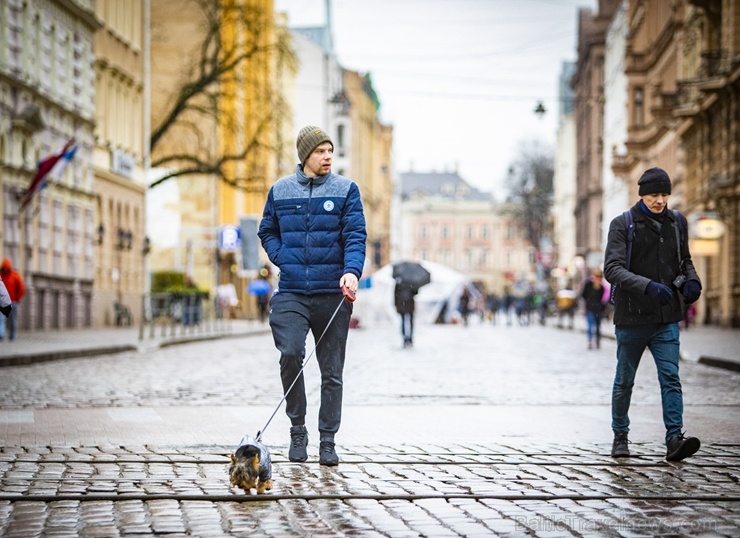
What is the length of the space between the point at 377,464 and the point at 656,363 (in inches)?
77.3

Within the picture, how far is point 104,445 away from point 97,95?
39362 mm

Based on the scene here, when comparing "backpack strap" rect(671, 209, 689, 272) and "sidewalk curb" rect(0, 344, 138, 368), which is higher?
"backpack strap" rect(671, 209, 689, 272)

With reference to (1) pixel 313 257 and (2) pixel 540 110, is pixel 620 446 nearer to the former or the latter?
(1) pixel 313 257

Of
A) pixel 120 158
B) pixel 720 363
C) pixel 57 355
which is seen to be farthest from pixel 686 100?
pixel 57 355

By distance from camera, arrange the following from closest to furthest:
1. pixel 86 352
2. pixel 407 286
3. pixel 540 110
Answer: pixel 86 352
pixel 407 286
pixel 540 110

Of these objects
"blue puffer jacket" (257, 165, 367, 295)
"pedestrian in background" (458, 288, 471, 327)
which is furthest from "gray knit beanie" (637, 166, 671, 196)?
"pedestrian in background" (458, 288, 471, 327)

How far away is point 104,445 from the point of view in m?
10.1

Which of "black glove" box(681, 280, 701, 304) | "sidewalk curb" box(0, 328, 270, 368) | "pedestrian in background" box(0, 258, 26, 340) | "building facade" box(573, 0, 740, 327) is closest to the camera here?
"black glove" box(681, 280, 701, 304)

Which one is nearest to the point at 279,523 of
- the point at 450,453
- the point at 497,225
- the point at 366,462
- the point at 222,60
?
the point at 366,462

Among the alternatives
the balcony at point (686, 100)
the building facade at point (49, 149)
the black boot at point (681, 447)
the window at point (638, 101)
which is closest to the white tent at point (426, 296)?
the window at point (638, 101)

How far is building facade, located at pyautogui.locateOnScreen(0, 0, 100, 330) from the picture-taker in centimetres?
3681

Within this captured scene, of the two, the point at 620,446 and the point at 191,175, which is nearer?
the point at 620,446

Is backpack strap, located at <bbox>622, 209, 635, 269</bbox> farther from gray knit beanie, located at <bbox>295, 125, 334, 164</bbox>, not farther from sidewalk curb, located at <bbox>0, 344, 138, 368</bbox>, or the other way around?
sidewalk curb, located at <bbox>0, 344, 138, 368</bbox>

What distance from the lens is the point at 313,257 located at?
883cm
